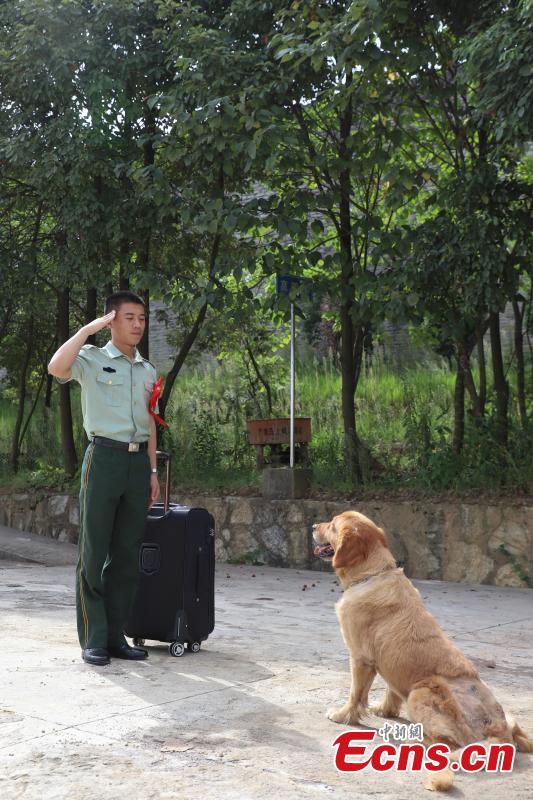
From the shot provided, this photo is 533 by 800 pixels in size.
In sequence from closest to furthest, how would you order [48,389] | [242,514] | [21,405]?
[242,514] < [21,405] < [48,389]

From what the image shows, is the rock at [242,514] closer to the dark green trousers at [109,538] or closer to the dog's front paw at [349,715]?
the dark green trousers at [109,538]

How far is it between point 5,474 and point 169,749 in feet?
42.4

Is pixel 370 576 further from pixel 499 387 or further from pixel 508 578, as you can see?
pixel 499 387

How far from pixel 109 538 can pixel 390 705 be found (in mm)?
1939

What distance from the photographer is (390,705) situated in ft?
14.3

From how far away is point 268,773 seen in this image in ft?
11.8

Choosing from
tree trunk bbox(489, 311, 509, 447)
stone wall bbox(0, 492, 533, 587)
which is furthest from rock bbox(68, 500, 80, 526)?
tree trunk bbox(489, 311, 509, 447)

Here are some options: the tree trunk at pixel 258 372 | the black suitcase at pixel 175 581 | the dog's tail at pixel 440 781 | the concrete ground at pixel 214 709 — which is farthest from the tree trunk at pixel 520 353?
the dog's tail at pixel 440 781

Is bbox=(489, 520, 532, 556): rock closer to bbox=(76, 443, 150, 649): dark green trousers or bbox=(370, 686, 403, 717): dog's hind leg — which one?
bbox=(76, 443, 150, 649): dark green trousers

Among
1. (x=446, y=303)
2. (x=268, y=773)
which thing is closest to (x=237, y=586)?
(x=446, y=303)

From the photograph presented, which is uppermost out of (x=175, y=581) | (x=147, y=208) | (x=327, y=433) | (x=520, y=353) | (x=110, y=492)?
(x=147, y=208)

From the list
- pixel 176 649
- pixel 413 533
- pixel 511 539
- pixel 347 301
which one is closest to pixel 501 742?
pixel 176 649

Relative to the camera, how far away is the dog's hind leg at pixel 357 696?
13.8ft

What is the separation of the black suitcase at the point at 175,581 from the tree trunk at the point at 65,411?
874 cm
